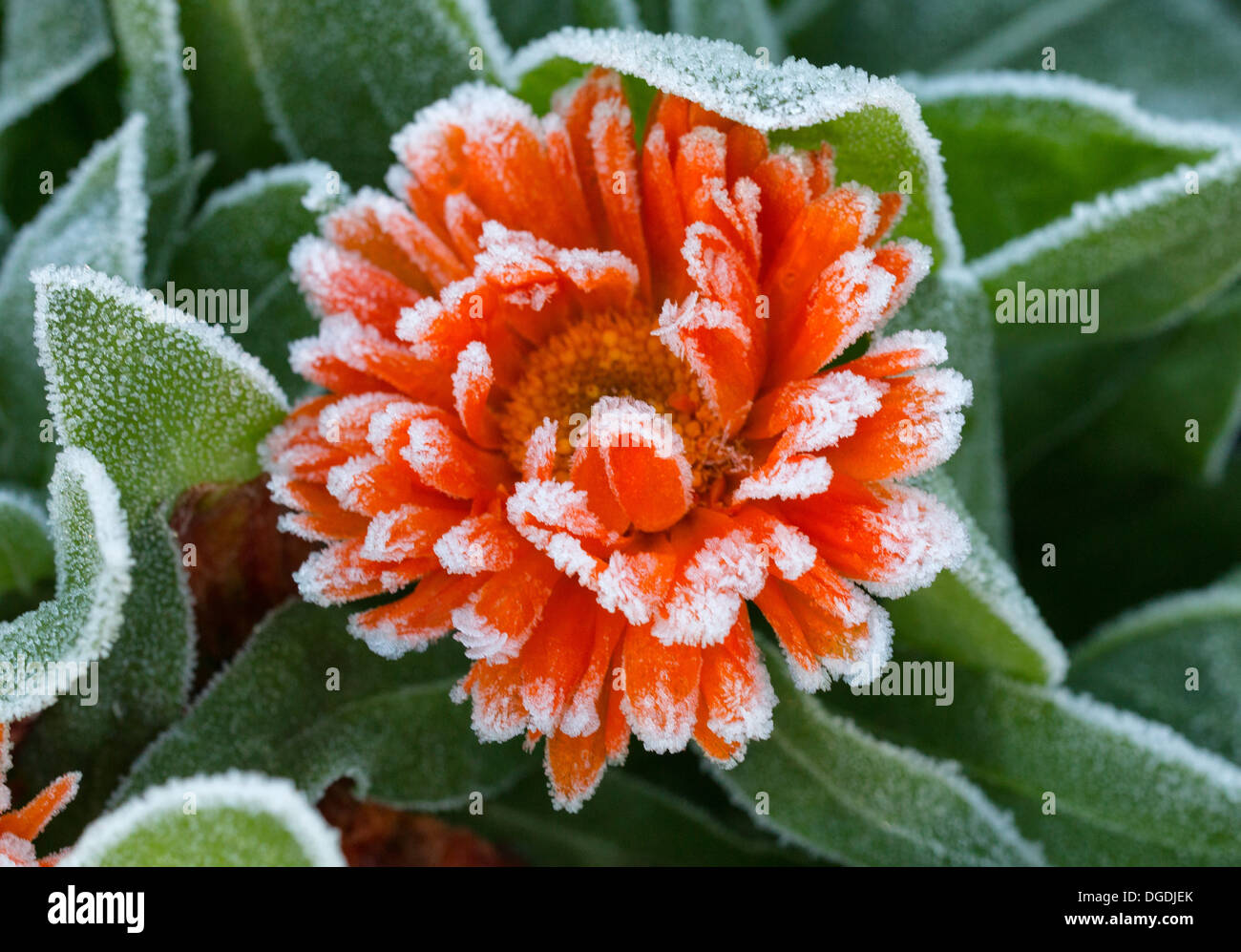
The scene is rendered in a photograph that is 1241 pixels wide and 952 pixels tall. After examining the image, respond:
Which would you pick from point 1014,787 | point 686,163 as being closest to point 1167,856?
point 1014,787

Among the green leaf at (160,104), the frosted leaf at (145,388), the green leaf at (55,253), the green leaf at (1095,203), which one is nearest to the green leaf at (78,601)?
the frosted leaf at (145,388)

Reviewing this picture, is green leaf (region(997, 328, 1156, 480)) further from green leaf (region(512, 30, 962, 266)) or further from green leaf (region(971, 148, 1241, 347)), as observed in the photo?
green leaf (region(512, 30, 962, 266))

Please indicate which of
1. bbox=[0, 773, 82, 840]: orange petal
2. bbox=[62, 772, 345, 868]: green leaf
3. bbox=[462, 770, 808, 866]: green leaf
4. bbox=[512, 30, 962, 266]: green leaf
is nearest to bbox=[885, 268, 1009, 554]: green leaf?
bbox=[512, 30, 962, 266]: green leaf

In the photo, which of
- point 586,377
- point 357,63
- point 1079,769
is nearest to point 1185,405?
point 1079,769

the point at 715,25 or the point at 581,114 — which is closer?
the point at 581,114

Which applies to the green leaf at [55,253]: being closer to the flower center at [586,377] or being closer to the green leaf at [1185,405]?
the flower center at [586,377]

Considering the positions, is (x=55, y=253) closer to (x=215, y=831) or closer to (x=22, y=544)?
(x=22, y=544)

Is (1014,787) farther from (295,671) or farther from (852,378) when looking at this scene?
(295,671)
